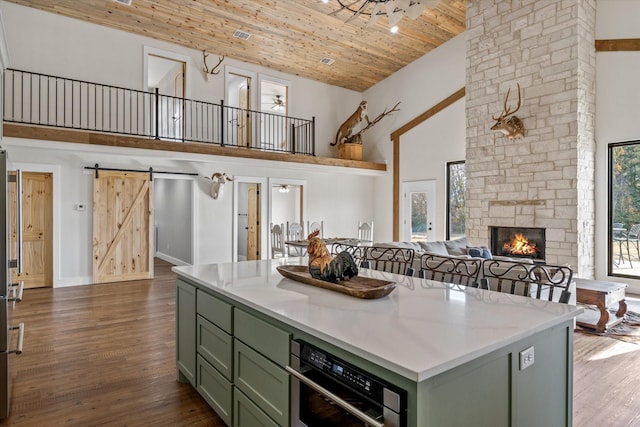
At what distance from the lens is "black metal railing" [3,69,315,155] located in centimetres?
637

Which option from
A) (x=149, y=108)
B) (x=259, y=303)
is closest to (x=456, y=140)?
(x=149, y=108)

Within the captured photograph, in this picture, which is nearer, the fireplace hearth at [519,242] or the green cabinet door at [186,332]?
the green cabinet door at [186,332]

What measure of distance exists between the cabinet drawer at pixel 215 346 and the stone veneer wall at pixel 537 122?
5898 mm

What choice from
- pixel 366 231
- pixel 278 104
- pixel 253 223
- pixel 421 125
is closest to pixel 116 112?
pixel 253 223

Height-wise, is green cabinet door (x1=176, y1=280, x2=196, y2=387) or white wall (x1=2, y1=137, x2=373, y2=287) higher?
white wall (x1=2, y1=137, x2=373, y2=287)

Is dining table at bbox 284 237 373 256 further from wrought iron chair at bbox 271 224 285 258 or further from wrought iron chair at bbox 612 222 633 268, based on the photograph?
wrought iron chair at bbox 612 222 633 268

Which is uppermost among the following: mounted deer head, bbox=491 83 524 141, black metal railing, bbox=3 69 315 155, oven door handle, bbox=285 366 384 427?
black metal railing, bbox=3 69 315 155

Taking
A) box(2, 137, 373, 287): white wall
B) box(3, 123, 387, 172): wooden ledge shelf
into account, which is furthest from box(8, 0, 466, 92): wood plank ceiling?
box(2, 137, 373, 287): white wall

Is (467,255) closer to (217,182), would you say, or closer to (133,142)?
(217,182)

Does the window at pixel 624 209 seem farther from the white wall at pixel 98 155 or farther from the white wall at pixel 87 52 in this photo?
the white wall at pixel 87 52

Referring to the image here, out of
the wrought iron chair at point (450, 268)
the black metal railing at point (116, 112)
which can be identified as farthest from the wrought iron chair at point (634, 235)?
the black metal railing at point (116, 112)

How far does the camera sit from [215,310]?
7.55ft

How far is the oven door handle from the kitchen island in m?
0.11

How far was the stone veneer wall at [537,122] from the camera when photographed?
238 inches
